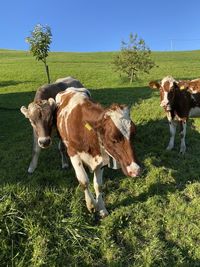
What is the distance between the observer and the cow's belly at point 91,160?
6366mm

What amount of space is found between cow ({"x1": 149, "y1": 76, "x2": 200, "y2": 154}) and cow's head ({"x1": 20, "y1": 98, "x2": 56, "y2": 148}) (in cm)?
378

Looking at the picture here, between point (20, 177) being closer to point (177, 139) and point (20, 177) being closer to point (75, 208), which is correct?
point (75, 208)

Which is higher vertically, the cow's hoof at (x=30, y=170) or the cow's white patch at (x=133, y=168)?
the cow's white patch at (x=133, y=168)

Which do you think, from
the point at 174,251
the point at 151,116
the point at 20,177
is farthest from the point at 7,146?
the point at 174,251

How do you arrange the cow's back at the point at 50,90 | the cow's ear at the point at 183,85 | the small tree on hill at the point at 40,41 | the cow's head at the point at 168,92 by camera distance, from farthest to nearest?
the small tree on hill at the point at 40,41 < the cow's ear at the point at 183,85 < the cow's head at the point at 168,92 < the cow's back at the point at 50,90

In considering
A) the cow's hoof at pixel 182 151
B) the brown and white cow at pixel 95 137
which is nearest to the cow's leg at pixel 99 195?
the brown and white cow at pixel 95 137

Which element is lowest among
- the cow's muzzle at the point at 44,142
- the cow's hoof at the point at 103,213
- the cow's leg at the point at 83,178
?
the cow's hoof at the point at 103,213

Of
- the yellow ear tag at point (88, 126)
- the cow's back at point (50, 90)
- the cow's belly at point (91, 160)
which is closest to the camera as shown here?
the yellow ear tag at point (88, 126)

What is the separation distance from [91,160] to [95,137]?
522 mm

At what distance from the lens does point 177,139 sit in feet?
36.2

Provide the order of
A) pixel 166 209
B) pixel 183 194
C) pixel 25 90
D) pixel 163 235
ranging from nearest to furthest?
pixel 163 235 → pixel 166 209 → pixel 183 194 → pixel 25 90

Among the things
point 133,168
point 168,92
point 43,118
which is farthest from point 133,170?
point 168,92

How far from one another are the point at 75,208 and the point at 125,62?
2359 cm

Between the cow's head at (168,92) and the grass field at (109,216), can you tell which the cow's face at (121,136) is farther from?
the cow's head at (168,92)
